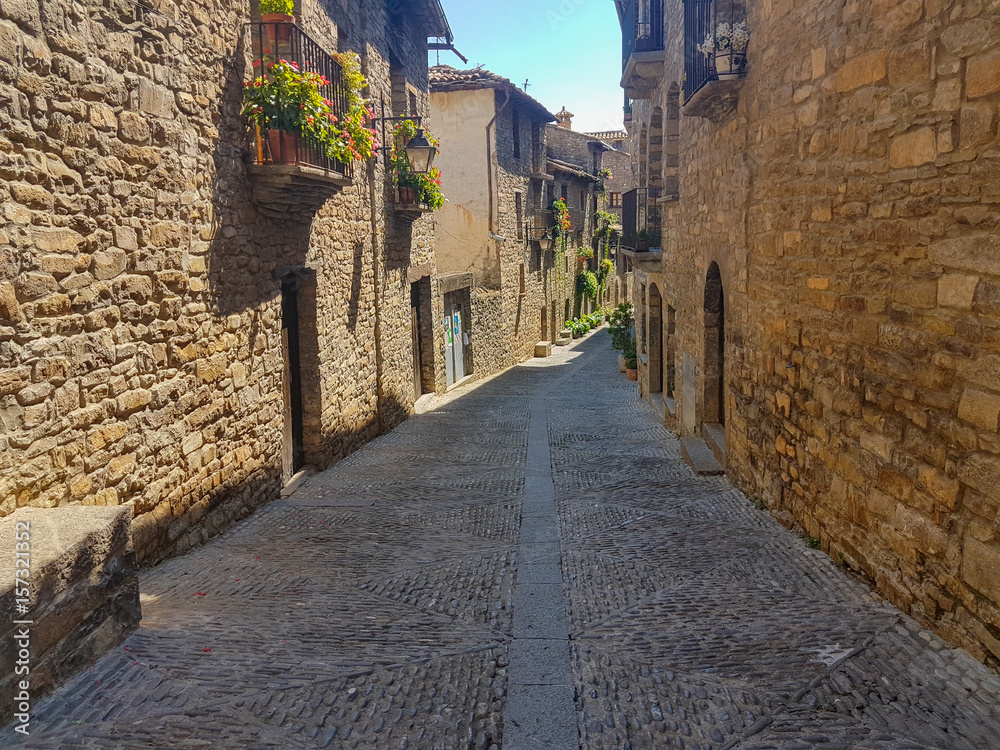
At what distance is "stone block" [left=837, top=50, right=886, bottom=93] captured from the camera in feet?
12.9

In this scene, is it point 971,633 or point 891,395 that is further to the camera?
point 891,395

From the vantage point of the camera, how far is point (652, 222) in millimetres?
13555

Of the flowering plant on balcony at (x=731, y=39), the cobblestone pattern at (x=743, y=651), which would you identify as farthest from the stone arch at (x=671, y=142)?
the cobblestone pattern at (x=743, y=651)

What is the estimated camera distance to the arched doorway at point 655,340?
13477mm

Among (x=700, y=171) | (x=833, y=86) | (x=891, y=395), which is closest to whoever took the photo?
(x=891, y=395)

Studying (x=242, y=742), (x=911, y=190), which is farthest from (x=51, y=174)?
(x=911, y=190)

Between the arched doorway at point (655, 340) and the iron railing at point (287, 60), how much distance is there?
7.79 m

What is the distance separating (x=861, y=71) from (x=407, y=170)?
8093 millimetres

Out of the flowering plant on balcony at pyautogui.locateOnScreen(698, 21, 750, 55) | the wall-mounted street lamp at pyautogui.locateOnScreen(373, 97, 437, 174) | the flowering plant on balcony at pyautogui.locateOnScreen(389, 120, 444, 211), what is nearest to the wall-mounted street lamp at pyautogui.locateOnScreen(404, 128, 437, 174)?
the wall-mounted street lamp at pyautogui.locateOnScreen(373, 97, 437, 174)

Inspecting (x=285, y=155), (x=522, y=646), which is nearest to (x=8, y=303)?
(x=522, y=646)

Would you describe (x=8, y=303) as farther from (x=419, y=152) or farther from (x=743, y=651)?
(x=419, y=152)

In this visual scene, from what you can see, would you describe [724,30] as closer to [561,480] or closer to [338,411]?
[561,480]

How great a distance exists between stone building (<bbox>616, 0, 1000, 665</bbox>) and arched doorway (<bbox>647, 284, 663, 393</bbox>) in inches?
239

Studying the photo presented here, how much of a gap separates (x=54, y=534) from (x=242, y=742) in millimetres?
1246
